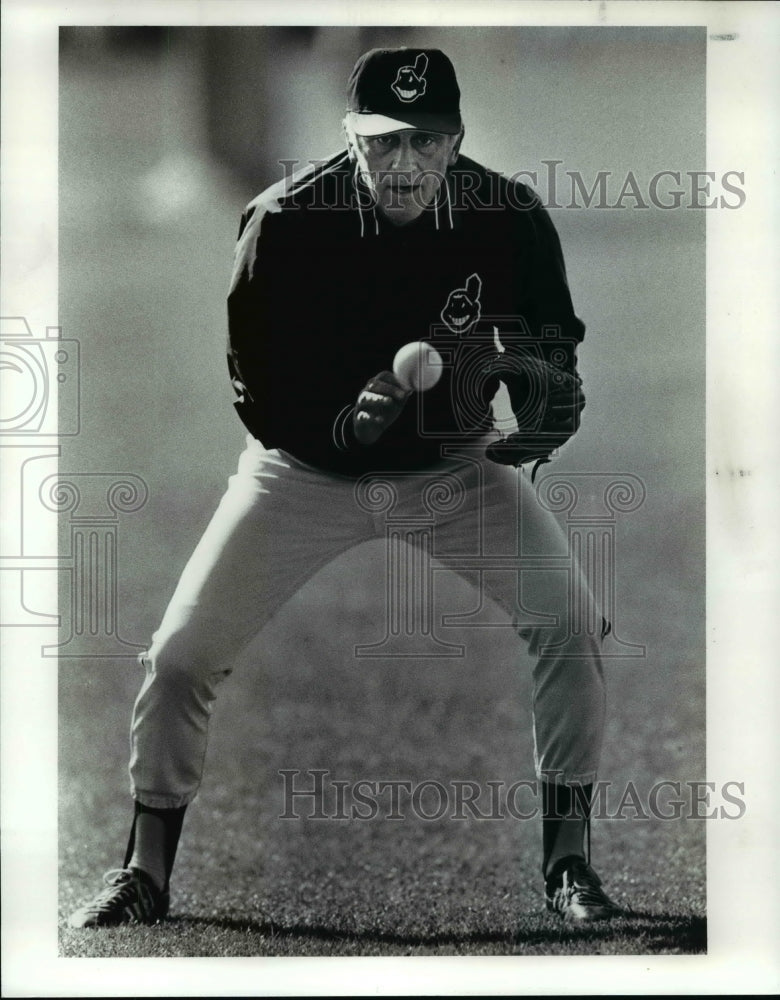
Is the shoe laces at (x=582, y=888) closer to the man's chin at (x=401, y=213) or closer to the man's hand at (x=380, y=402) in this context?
the man's hand at (x=380, y=402)

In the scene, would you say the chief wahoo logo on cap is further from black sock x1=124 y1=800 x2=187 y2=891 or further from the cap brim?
black sock x1=124 y1=800 x2=187 y2=891

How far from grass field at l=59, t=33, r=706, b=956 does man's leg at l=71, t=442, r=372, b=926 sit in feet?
0.14

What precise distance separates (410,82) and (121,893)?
7.28ft

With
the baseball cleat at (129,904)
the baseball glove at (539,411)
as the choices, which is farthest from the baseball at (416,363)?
the baseball cleat at (129,904)

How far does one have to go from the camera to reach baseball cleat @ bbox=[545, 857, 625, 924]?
112 inches

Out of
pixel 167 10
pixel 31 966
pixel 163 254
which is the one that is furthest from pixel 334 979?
pixel 167 10

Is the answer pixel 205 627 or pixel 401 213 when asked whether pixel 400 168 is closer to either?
pixel 401 213

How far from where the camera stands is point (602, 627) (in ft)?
9.46

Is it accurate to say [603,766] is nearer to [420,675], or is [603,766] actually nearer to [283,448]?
[420,675]

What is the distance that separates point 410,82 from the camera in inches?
112

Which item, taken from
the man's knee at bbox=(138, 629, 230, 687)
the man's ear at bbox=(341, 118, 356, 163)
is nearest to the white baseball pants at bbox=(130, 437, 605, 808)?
the man's knee at bbox=(138, 629, 230, 687)

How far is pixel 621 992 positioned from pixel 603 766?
22.6 inches

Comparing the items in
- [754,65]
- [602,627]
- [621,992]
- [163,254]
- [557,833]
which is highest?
[754,65]

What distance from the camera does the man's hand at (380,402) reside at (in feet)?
9.33
